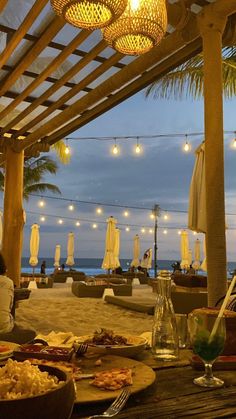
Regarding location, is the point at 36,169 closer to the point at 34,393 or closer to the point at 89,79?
the point at 89,79

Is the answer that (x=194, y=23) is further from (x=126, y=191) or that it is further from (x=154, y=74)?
(x=126, y=191)

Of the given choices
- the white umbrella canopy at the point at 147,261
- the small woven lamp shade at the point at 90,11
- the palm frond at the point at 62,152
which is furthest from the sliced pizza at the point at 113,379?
the white umbrella canopy at the point at 147,261

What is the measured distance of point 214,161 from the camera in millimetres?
3613

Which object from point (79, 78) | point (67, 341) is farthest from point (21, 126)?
point (67, 341)

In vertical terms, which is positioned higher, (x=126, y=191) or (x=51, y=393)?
(x=126, y=191)

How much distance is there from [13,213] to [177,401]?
7096 millimetres

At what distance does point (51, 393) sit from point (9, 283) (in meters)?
2.79

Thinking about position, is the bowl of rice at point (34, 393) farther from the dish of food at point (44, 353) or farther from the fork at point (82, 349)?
→ the fork at point (82, 349)

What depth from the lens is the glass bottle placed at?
5.41ft

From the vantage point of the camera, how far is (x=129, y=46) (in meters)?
2.69

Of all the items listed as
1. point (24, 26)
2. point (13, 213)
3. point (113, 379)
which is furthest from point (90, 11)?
point (13, 213)

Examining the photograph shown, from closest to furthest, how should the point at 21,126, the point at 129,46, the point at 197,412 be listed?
the point at 197,412, the point at 129,46, the point at 21,126

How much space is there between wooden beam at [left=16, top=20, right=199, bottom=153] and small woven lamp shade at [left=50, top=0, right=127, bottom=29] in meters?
2.06

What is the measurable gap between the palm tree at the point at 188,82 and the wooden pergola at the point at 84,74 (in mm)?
873
